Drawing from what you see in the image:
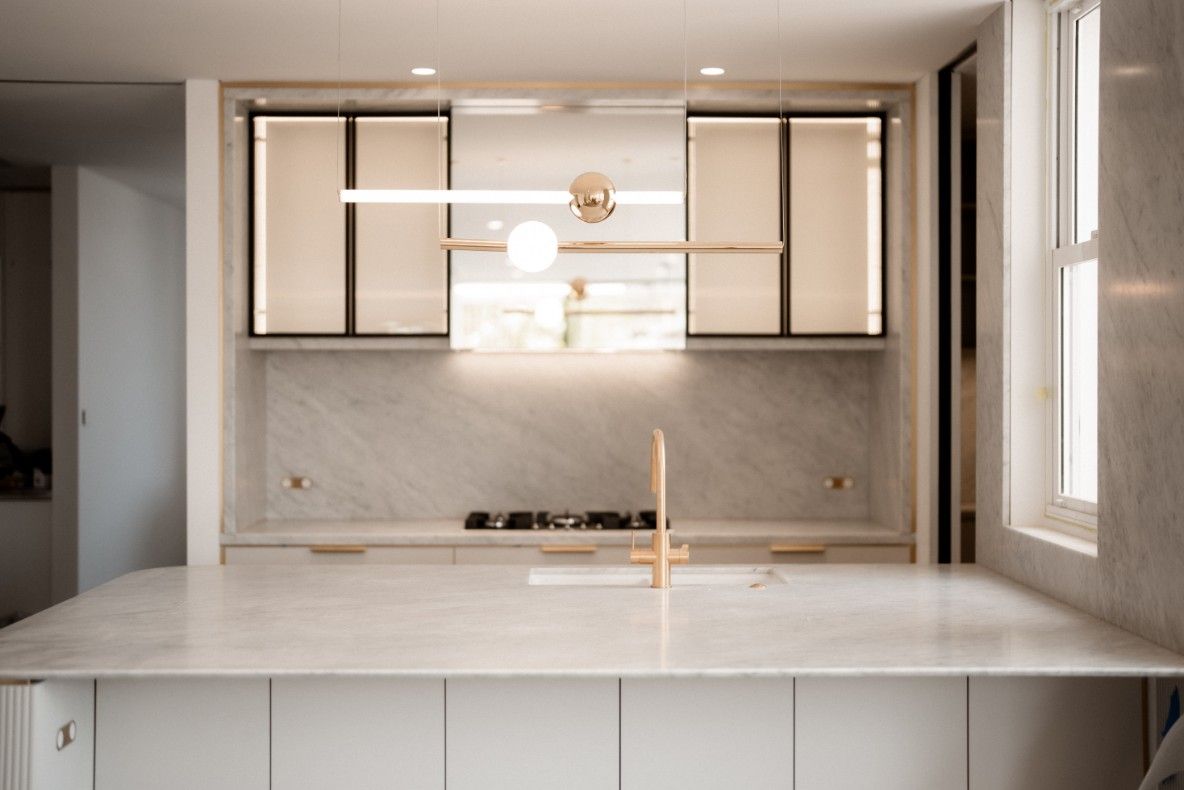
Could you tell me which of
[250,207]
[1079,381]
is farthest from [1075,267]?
[250,207]

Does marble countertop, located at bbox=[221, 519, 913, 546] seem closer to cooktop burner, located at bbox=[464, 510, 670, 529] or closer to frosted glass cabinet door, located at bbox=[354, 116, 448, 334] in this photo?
cooktop burner, located at bbox=[464, 510, 670, 529]

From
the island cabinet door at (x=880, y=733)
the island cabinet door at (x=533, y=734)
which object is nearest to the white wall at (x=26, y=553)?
the island cabinet door at (x=533, y=734)

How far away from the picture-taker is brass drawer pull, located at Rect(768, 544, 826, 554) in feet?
13.9

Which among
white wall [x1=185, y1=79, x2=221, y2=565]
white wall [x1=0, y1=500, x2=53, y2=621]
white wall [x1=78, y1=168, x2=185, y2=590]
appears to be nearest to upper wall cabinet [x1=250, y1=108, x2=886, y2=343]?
A: white wall [x1=185, y1=79, x2=221, y2=565]

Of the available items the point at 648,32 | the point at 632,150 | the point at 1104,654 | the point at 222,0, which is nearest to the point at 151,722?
the point at 1104,654

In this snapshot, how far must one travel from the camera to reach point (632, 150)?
438cm

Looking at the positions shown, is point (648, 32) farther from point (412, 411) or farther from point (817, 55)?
point (412, 411)

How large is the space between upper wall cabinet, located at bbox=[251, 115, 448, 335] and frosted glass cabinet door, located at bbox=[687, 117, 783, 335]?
1.05 m

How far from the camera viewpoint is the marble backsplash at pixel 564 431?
4.83 meters

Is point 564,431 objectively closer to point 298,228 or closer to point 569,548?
point 569,548

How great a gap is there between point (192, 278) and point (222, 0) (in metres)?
1.24

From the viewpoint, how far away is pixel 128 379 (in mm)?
7000

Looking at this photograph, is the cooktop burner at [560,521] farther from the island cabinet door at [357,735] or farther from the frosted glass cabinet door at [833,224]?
the island cabinet door at [357,735]

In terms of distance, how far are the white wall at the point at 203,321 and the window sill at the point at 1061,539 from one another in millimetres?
2970
